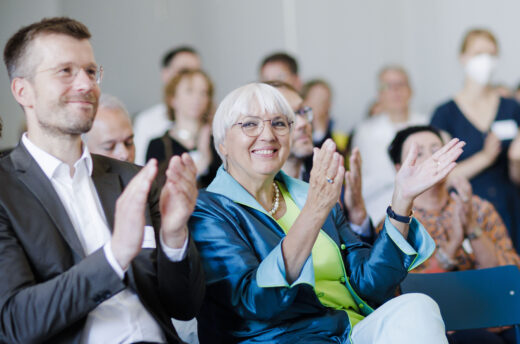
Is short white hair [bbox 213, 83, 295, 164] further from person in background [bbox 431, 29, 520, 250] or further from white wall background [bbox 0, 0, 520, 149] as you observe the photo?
white wall background [bbox 0, 0, 520, 149]

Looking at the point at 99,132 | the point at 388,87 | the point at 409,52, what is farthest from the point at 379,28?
the point at 99,132

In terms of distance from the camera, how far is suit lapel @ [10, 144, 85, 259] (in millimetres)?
1774

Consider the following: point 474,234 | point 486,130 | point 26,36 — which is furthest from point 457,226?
point 26,36

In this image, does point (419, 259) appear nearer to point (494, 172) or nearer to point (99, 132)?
point (99, 132)

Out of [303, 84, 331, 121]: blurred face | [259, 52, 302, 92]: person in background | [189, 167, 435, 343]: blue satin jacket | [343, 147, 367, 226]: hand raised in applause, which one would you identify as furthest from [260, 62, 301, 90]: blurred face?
[189, 167, 435, 343]: blue satin jacket

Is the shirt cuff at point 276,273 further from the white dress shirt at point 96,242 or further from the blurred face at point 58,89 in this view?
the blurred face at point 58,89

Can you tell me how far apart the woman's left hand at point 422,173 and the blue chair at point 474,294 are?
477mm

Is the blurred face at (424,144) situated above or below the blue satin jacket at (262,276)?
above

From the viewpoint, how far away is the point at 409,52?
755 cm

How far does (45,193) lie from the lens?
5.95 ft

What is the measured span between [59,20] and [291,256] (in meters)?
1.01

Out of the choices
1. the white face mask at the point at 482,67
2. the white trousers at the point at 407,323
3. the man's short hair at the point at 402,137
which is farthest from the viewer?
the white face mask at the point at 482,67

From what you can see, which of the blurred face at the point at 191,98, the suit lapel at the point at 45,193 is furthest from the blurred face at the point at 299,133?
the suit lapel at the point at 45,193

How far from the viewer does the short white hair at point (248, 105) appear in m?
2.28
